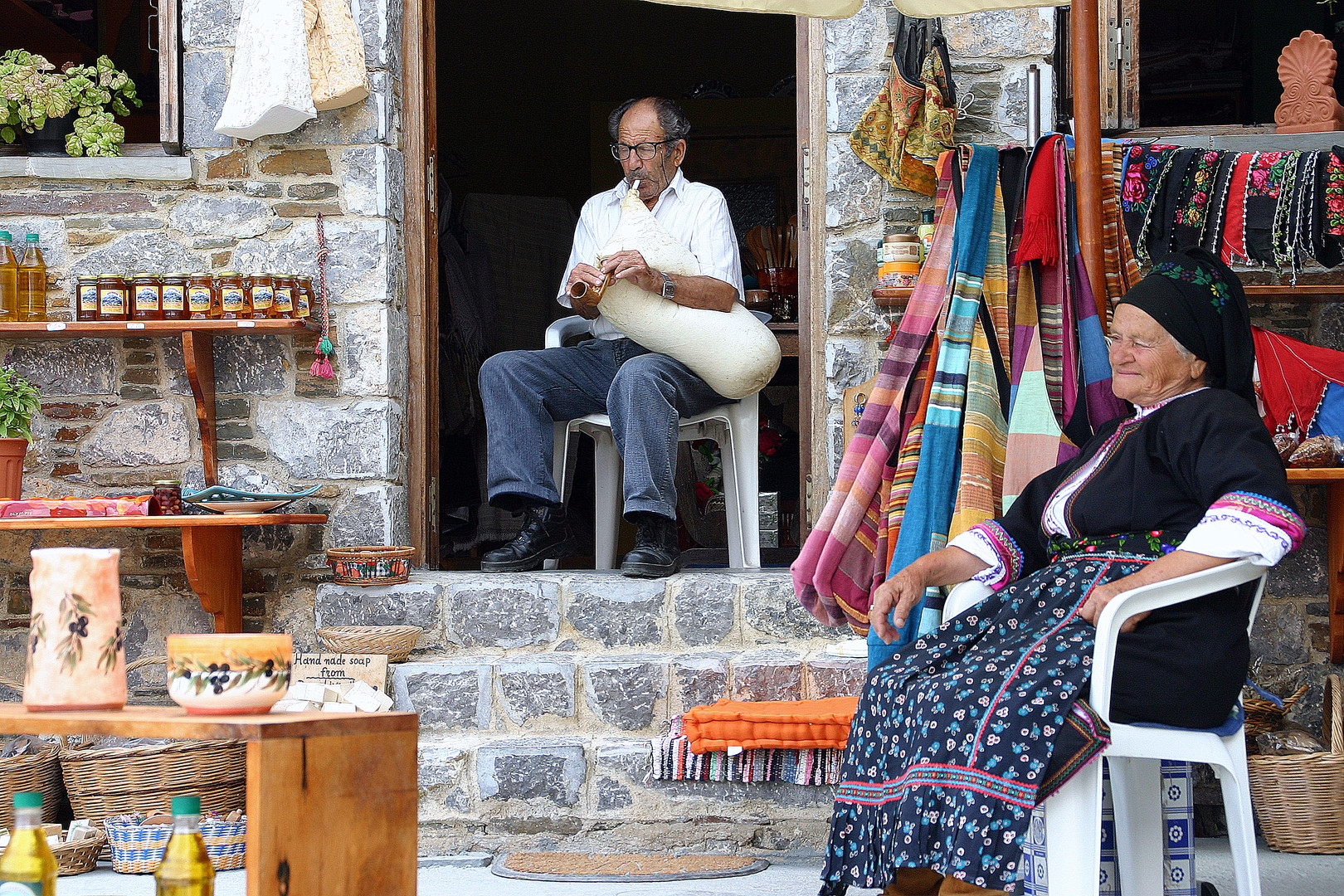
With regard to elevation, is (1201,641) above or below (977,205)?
below

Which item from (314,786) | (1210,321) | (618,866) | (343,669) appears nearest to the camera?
(314,786)

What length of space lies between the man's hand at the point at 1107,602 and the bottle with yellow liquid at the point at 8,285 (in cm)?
314

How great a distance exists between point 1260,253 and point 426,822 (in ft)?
8.38

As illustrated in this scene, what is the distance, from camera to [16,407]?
3518 millimetres

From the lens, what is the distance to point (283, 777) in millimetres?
1411

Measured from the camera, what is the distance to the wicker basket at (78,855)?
2961mm

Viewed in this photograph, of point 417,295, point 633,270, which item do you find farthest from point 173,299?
point 633,270

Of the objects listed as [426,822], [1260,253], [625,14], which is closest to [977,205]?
[1260,253]

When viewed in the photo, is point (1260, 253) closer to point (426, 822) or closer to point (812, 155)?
point (812, 155)

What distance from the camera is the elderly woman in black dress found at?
206cm

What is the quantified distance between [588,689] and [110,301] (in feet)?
5.77

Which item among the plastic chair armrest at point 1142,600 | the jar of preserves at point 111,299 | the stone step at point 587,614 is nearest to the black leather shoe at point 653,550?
the stone step at point 587,614

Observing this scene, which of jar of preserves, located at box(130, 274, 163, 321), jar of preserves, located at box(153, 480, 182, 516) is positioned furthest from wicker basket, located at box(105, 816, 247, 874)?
jar of preserves, located at box(130, 274, 163, 321)

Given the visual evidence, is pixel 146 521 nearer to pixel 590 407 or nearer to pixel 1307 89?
pixel 590 407
